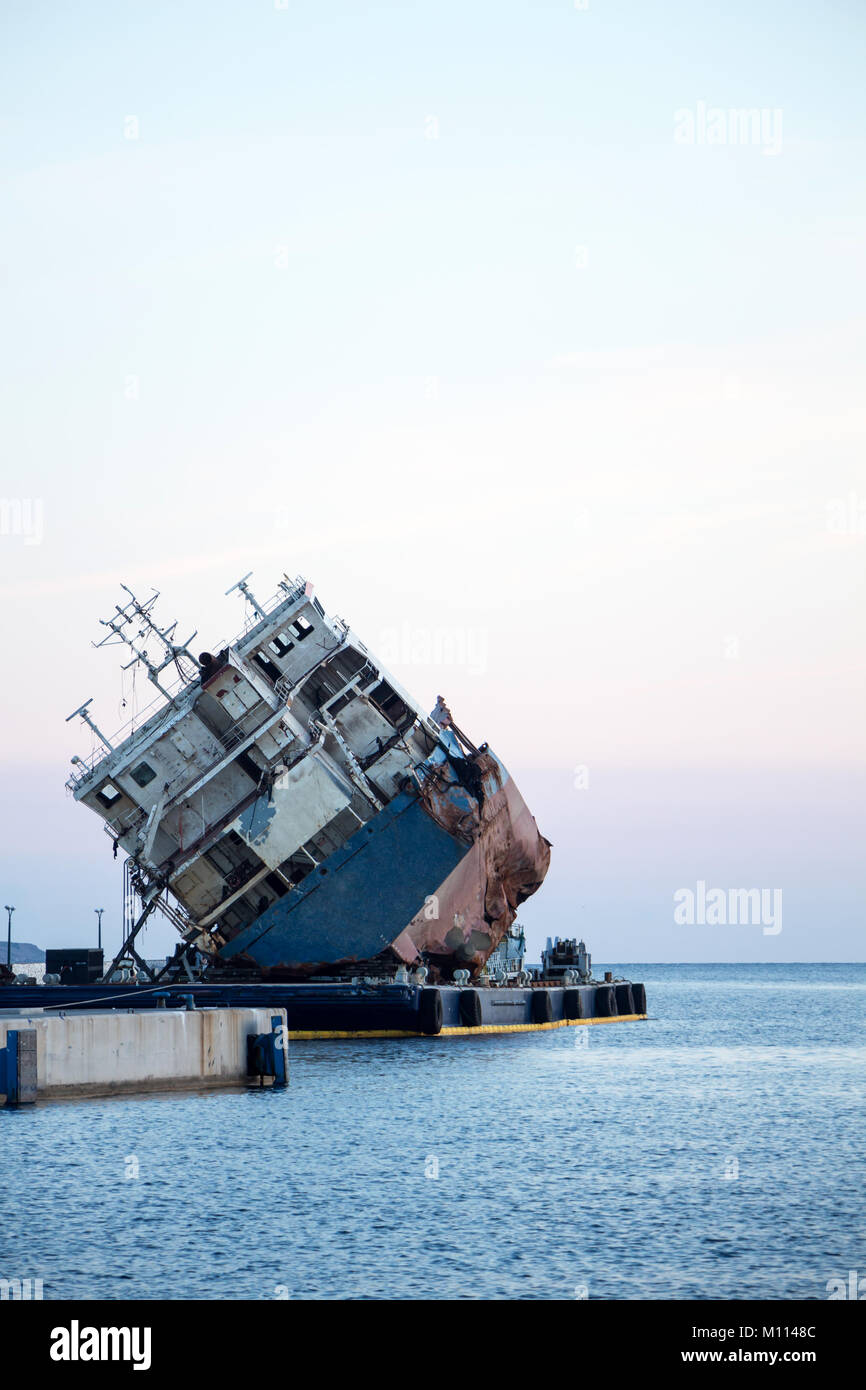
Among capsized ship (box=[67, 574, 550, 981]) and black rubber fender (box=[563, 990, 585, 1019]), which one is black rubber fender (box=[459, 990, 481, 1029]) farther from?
black rubber fender (box=[563, 990, 585, 1019])

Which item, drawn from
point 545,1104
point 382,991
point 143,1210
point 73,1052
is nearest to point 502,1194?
point 143,1210

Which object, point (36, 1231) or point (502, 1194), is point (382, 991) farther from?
point (36, 1231)

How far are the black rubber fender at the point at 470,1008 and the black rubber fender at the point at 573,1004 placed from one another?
14025 mm

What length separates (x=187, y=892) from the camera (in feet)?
154

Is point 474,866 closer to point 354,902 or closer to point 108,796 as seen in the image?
point 354,902

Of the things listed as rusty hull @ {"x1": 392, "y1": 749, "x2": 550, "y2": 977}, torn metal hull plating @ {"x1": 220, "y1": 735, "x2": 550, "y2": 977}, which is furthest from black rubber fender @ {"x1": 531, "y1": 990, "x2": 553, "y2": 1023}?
torn metal hull plating @ {"x1": 220, "y1": 735, "x2": 550, "y2": 977}

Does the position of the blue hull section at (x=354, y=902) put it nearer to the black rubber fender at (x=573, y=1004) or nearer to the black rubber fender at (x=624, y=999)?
the black rubber fender at (x=573, y=1004)

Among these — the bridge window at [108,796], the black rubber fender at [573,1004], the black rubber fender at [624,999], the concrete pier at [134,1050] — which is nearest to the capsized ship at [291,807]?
the bridge window at [108,796]

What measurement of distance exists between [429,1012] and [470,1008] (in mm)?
4886

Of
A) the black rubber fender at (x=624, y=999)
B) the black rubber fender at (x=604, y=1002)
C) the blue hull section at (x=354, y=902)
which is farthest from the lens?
the black rubber fender at (x=624, y=999)

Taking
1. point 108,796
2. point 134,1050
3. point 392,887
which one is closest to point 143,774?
point 108,796

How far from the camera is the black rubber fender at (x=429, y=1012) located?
46.4 m

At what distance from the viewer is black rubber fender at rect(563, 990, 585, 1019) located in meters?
65.9

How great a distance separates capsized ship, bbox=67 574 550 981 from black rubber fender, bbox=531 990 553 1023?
1099cm
